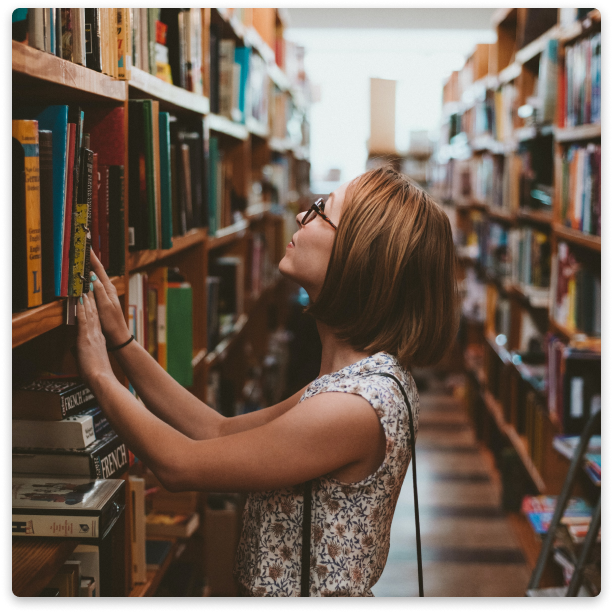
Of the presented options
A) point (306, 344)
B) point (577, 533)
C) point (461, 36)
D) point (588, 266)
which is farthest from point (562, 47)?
point (461, 36)

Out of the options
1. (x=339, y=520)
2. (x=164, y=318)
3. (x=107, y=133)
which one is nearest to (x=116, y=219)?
(x=107, y=133)

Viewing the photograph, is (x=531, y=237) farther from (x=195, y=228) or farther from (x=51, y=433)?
(x=51, y=433)

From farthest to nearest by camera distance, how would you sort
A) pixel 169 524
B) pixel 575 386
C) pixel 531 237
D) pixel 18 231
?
1. pixel 531 237
2. pixel 575 386
3. pixel 169 524
4. pixel 18 231

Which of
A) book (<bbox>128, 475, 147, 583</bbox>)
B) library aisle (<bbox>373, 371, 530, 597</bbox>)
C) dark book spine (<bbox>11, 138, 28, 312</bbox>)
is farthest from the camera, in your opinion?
library aisle (<bbox>373, 371, 530, 597</bbox>)

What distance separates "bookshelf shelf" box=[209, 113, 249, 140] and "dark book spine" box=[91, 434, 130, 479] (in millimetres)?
1259

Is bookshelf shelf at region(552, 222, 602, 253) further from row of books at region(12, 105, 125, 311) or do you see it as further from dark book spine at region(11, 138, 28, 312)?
dark book spine at region(11, 138, 28, 312)

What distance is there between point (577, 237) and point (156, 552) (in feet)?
5.32

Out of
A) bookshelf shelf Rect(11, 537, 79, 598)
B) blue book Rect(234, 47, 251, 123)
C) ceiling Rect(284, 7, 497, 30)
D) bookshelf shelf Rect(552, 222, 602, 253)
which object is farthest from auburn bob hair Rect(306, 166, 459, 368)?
ceiling Rect(284, 7, 497, 30)

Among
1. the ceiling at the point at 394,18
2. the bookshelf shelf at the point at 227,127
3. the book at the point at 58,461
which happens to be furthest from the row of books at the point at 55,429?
the ceiling at the point at 394,18

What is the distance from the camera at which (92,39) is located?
3.40ft

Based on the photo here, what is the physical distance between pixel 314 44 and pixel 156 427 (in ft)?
23.1

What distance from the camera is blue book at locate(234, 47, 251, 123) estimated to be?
106 inches

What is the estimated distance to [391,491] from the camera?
1054 mm

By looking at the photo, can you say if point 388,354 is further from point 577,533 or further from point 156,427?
point 577,533
